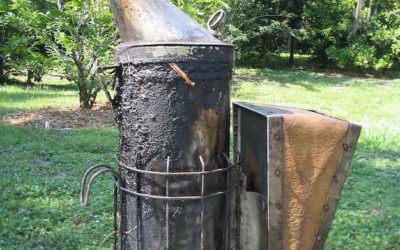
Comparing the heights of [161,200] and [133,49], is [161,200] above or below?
below

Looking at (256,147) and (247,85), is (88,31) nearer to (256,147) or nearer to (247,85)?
(247,85)

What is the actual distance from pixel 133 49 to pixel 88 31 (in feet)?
29.9

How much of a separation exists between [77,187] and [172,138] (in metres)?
4.23

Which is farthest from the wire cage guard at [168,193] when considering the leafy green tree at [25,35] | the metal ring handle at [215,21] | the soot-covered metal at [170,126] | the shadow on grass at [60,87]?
the shadow on grass at [60,87]

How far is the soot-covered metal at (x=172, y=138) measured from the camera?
6.41 feet

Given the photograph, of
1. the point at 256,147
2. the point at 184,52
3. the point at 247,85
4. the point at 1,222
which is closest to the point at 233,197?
the point at 256,147

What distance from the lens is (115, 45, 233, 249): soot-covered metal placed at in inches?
76.9

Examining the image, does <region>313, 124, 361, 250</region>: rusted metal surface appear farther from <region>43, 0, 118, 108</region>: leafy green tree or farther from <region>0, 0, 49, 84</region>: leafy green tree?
<region>0, 0, 49, 84</region>: leafy green tree

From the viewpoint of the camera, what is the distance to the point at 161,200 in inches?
78.5

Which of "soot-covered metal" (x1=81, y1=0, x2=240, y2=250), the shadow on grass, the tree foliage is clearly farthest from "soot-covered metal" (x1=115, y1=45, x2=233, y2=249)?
the shadow on grass

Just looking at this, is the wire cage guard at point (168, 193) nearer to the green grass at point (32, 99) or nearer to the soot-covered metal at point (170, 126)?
the soot-covered metal at point (170, 126)

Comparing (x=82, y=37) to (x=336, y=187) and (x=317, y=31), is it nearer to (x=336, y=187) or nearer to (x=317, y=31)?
(x=336, y=187)

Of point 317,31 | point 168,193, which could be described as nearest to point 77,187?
point 168,193

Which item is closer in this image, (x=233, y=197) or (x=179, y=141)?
(x=179, y=141)
